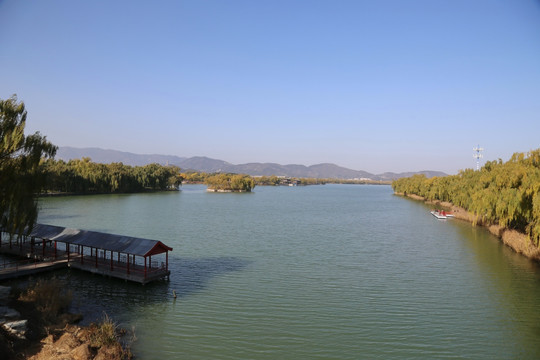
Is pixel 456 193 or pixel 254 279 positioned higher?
pixel 456 193

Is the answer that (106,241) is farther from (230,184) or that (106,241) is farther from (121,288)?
(230,184)

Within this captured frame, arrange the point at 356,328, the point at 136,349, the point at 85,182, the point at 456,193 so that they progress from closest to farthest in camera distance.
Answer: the point at 136,349 → the point at 356,328 → the point at 456,193 → the point at 85,182

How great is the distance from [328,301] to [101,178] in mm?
103218

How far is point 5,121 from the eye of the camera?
19.6 meters

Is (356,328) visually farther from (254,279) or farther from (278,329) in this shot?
(254,279)

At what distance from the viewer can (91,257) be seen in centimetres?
2756

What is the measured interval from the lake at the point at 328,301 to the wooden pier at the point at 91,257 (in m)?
0.81

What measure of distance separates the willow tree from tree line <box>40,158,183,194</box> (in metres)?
67.4

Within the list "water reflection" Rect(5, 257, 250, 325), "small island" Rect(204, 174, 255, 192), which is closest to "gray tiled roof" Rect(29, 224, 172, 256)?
"water reflection" Rect(5, 257, 250, 325)

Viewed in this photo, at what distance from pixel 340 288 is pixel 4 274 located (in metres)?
23.3

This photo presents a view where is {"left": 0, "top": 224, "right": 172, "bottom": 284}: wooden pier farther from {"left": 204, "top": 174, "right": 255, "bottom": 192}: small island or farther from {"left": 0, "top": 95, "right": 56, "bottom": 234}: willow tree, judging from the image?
{"left": 204, "top": 174, "right": 255, "bottom": 192}: small island

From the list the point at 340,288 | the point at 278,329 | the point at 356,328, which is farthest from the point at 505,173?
the point at 278,329

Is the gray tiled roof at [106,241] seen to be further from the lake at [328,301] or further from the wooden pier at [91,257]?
the lake at [328,301]

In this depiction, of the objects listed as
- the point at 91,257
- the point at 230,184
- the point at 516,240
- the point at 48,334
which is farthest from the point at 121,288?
the point at 230,184
